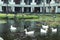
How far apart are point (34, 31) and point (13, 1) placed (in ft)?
117

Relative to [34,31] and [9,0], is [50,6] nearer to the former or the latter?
[9,0]

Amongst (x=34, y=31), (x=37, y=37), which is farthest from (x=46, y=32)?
(x=37, y=37)

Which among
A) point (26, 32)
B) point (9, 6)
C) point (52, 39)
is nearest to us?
point (52, 39)

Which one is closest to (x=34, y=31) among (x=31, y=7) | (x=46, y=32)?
(x=46, y=32)

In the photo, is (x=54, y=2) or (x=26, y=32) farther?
(x=54, y=2)

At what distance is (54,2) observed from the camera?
7506 centimetres

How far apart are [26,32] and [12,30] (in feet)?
10.2

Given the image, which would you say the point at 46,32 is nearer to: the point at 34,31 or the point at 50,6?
the point at 34,31

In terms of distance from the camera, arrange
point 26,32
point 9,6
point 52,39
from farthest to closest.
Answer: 1. point 9,6
2. point 26,32
3. point 52,39

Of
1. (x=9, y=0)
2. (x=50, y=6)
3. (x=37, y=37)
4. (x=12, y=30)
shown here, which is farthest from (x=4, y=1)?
(x=37, y=37)

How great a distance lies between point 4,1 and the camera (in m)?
75.4

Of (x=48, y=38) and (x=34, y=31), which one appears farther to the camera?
(x=34, y=31)

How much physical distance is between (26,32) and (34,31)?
2.14 m

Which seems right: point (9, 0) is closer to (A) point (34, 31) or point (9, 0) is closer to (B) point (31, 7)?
(B) point (31, 7)
